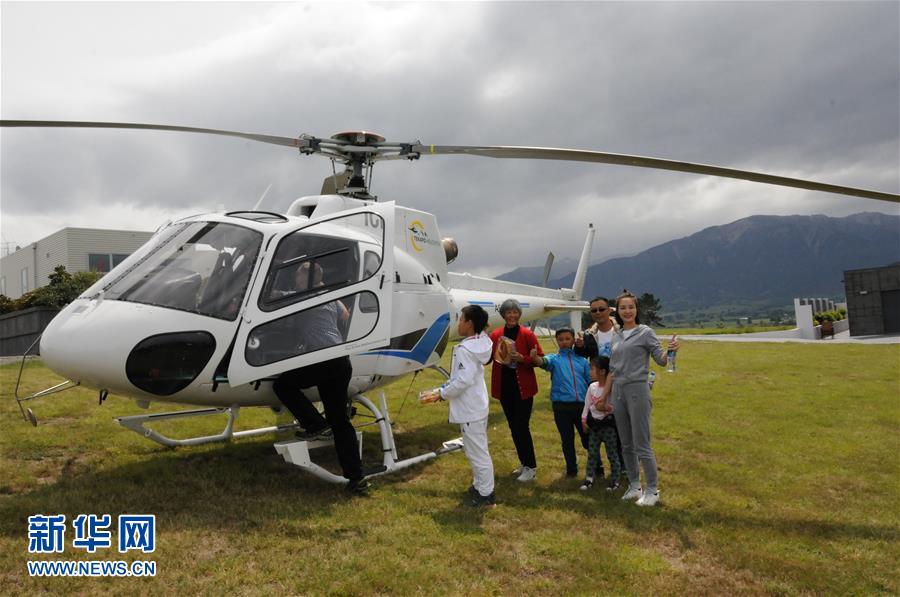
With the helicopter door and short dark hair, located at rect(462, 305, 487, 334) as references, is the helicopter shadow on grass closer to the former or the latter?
the helicopter door

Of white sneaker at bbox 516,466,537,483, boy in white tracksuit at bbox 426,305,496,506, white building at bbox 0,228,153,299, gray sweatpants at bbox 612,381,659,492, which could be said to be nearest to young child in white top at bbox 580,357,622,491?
gray sweatpants at bbox 612,381,659,492

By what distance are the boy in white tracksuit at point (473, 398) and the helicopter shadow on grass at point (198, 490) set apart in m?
1.09

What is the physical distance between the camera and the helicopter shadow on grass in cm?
473

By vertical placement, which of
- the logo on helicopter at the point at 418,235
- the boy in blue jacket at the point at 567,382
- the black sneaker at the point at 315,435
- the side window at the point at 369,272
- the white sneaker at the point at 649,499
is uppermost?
the logo on helicopter at the point at 418,235

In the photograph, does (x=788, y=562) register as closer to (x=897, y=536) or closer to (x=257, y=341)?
(x=897, y=536)

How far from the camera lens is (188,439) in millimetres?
7258

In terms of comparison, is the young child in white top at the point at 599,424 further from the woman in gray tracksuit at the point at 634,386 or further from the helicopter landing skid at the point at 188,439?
the helicopter landing skid at the point at 188,439

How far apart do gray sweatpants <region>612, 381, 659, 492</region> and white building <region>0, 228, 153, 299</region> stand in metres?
41.1

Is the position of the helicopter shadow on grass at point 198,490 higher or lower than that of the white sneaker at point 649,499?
higher

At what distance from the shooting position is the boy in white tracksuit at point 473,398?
5203 millimetres

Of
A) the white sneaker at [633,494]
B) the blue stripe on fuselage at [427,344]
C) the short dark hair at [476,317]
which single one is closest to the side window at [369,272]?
the blue stripe on fuselage at [427,344]

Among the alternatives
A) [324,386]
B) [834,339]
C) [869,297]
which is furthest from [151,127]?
[869,297]

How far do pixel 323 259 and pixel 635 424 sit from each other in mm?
3246

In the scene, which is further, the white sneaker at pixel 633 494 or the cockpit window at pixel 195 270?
the white sneaker at pixel 633 494
